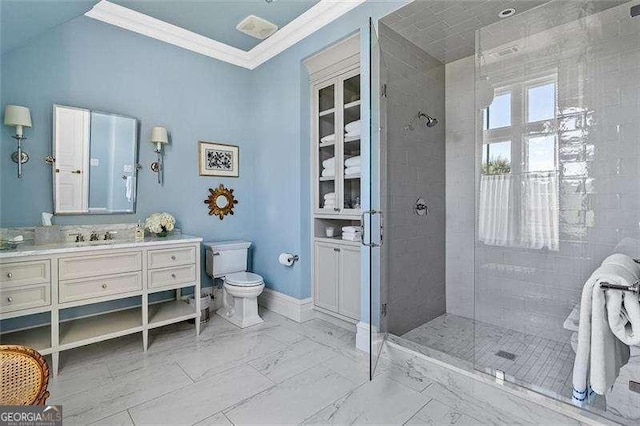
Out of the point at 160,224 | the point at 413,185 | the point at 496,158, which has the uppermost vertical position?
the point at 496,158

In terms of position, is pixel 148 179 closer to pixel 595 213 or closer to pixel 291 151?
pixel 291 151

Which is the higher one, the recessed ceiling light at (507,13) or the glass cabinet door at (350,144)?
the recessed ceiling light at (507,13)

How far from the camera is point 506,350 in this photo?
2.36 m

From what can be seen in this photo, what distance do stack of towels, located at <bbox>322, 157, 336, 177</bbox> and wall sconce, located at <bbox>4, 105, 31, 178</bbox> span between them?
2.29m

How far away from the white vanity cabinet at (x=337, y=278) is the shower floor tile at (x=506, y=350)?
555 mm

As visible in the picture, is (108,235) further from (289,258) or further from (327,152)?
(327,152)

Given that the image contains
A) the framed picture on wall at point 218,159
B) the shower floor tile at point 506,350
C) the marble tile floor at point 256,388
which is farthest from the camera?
the framed picture on wall at point 218,159

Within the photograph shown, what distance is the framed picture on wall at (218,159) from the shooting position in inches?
128

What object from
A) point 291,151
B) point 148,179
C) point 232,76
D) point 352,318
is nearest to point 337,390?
point 352,318

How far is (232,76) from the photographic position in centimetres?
345

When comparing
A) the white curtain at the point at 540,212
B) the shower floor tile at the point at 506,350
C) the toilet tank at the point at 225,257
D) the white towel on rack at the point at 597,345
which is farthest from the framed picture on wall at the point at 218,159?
the white towel on rack at the point at 597,345

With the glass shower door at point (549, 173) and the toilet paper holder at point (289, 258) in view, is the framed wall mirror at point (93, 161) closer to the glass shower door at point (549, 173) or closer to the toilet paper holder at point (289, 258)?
the toilet paper holder at point (289, 258)

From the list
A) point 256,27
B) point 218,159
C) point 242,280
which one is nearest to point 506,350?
point 242,280

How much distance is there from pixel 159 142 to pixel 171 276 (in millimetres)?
1242
